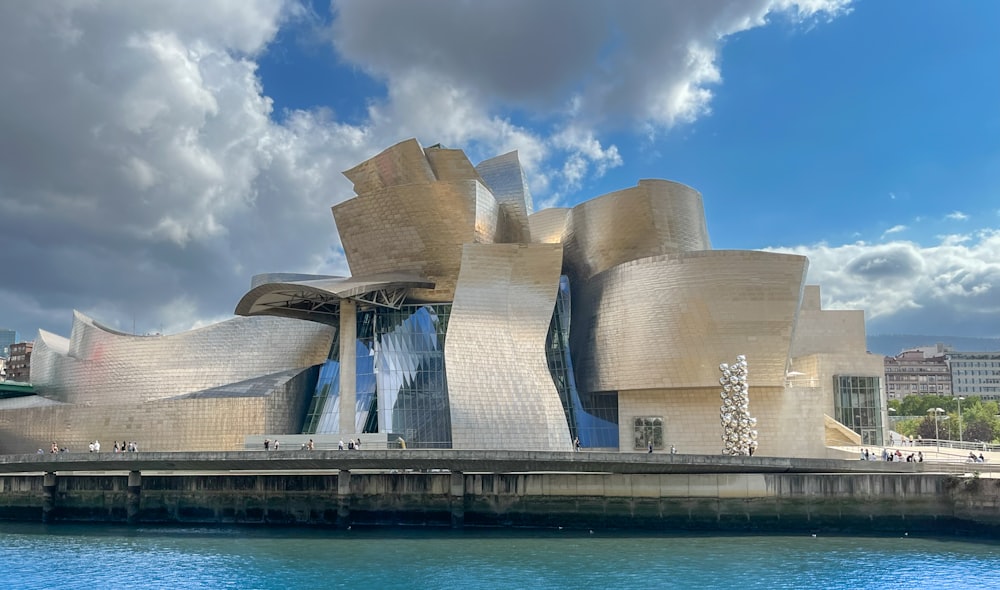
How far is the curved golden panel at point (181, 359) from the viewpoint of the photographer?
45750 millimetres

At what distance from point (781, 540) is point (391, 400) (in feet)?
65.5

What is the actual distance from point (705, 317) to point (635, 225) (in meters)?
8.50

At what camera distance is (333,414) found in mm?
42062

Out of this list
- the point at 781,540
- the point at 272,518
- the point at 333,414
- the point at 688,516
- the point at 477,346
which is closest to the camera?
the point at 781,540

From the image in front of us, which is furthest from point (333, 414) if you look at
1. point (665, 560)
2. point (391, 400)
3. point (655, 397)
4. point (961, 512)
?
point (961, 512)

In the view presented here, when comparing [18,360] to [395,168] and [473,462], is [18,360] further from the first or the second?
[473,462]

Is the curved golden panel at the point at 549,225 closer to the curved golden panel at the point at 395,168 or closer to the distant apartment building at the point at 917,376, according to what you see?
the curved golden panel at the point at 395,168

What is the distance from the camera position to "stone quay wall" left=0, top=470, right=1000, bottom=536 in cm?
2773

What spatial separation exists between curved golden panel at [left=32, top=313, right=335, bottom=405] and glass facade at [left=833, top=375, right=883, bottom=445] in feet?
96.1

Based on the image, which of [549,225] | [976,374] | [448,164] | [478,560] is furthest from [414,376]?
[976,374]

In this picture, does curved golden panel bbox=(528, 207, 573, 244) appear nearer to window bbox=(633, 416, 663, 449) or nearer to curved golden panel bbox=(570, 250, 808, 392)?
curved golden panel bbox=(570, 250, 808, 392)

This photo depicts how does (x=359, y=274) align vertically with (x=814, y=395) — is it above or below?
above

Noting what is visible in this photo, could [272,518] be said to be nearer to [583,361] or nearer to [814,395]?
[583,361]

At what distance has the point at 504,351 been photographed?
1539 inches
